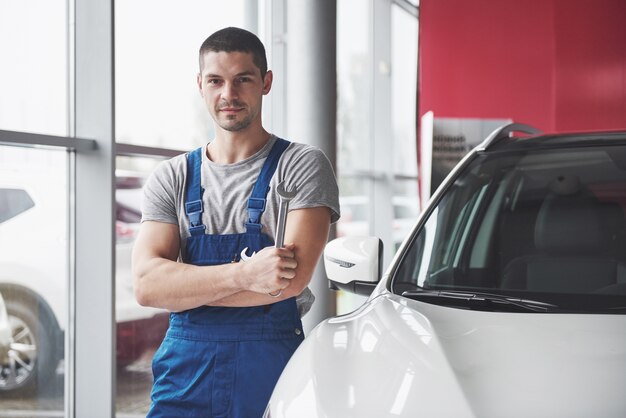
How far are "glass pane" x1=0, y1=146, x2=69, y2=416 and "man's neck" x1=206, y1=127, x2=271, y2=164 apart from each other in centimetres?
191

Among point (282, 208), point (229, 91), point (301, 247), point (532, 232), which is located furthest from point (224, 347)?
point (532, 232)

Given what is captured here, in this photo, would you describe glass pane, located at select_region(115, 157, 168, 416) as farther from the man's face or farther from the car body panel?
the car body panel

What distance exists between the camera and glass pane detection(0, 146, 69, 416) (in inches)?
146

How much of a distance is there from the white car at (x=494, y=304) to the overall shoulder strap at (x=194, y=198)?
0.39 metres

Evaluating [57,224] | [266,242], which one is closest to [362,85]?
[57,224]

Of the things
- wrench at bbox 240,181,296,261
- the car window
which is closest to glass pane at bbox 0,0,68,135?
the car window

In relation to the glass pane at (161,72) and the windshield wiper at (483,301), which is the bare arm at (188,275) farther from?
the glass pane at (161,72)

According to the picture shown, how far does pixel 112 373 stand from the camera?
4082 mm

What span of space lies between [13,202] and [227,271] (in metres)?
2.22

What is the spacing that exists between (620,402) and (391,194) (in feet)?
23.7

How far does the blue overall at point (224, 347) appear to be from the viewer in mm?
1937

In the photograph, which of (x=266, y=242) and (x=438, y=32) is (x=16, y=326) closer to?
(x=266, y=242)

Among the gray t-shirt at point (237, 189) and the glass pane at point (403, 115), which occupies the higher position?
the glass pane at point (403, 115)

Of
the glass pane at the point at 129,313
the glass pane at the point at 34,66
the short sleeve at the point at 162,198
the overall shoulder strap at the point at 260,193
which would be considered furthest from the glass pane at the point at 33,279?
the overall shoulder strap at the point at 260,193
